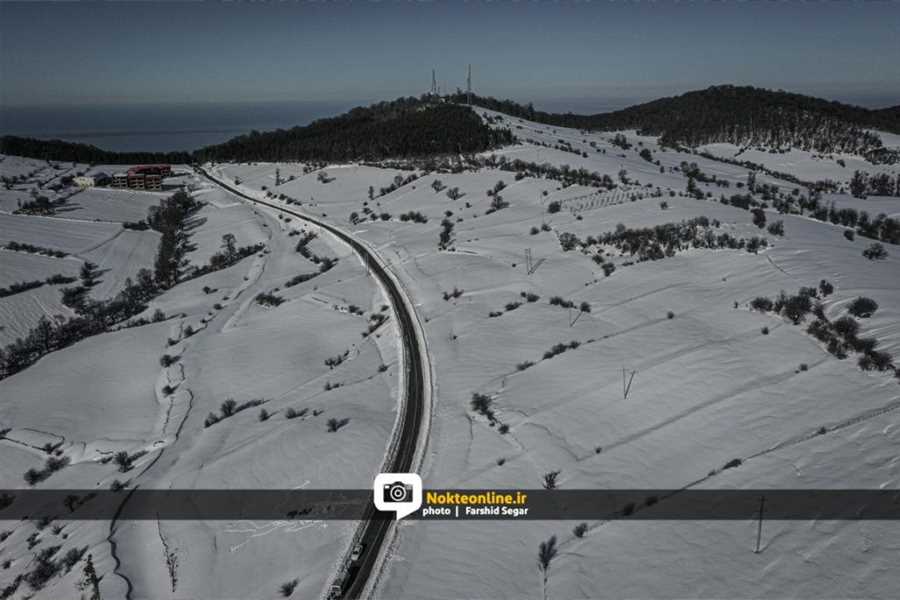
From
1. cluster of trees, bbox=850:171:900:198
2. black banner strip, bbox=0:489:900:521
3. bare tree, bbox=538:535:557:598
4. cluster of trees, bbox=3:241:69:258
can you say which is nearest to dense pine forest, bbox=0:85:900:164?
cluster of trees, bbox=850:171:900:198

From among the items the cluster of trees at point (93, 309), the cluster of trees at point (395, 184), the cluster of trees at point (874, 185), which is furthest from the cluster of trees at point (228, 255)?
the cluster of trees at point (874, 185)

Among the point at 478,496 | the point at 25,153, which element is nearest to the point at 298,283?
the point at 478,496

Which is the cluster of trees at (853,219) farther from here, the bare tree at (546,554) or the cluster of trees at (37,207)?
the cluster of trees at (37,207)

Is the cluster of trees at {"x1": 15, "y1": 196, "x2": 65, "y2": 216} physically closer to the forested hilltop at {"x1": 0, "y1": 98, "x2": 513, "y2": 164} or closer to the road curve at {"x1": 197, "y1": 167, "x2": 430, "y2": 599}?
the forested hilltop at {"x1": 0, "y1": 98, "x2": 513, "y2": 164}

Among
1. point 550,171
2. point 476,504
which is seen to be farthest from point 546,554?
point 550,171

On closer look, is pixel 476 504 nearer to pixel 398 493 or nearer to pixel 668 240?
pixel 398 493
